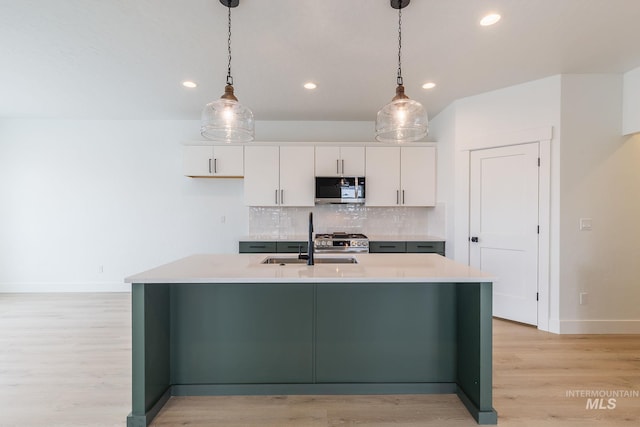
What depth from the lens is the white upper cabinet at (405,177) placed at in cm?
435

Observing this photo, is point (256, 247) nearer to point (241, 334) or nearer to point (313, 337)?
point (241, 334)

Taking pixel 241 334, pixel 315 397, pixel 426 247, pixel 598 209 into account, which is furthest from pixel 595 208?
pixel 241 334

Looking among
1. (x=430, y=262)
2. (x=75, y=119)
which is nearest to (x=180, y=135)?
(x=75, y=119)

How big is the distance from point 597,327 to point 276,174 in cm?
409

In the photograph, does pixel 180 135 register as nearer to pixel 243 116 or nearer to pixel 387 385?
pixel 243 116

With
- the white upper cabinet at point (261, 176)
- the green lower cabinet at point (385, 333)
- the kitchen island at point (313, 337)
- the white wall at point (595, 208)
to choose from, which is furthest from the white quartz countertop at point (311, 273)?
the white upper cabinet at point (261, 176)

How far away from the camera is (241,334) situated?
2.05 m

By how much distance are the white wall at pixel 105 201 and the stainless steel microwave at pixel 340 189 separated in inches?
33.5

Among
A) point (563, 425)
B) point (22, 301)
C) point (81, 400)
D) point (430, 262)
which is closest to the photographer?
point (563, 425)

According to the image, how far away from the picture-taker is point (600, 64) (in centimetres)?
289

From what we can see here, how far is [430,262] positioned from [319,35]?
77.6 inches

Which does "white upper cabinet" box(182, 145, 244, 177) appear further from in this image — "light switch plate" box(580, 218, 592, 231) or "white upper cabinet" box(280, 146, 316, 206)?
"light switch plate" box(580, 218, 592, 231)

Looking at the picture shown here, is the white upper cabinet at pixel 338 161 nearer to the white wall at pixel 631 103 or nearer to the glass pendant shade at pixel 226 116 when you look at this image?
the glass pendant shade at pixel 226 116

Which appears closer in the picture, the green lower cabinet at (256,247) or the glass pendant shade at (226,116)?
the glass pendant shade at (226,116)
